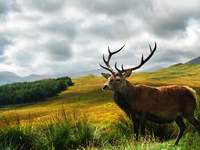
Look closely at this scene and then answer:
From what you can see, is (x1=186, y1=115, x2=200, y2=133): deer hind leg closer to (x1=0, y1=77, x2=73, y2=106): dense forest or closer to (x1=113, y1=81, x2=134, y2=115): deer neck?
(x1=113, y1=81, x2=134, y2=115): deer neck

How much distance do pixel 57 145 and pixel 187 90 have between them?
493 centimetres

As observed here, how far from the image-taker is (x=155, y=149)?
37.5ft

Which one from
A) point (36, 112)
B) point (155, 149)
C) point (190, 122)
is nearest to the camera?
point (155, 149)

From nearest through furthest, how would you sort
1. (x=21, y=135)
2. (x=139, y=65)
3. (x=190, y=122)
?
(x=190, y=122) < (x=21, y=135) < (x=139, y=65)

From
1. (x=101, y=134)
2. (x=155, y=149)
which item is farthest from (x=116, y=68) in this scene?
(x=155, y=149)

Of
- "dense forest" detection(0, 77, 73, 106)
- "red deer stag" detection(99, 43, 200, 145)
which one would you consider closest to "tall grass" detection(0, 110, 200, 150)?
"red deer stag" detection(99, 43, 200, 145)

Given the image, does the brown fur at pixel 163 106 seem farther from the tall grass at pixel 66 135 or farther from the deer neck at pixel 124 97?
the tall grass at pixel 66 135

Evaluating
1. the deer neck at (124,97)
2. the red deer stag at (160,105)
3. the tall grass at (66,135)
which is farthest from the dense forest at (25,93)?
the red deer stag at (160,105)

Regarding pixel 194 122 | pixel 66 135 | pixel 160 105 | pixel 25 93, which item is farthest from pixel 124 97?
pixel 25 93

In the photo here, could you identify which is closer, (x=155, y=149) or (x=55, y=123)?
(x=155, y=149)

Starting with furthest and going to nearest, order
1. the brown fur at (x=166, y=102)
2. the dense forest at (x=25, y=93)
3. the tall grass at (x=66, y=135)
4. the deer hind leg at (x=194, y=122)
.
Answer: the dense forest at (x=25, y=93) < the tall grass at (x=66, y=135) < the brown fur at (x=166, y=102) < the deer hind leg at (x=194, y=122)

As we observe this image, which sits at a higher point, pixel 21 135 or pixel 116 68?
pixel 116 68

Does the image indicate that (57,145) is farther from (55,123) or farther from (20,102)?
(20,102)

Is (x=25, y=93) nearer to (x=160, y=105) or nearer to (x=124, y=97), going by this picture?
(x=124, y=97)
